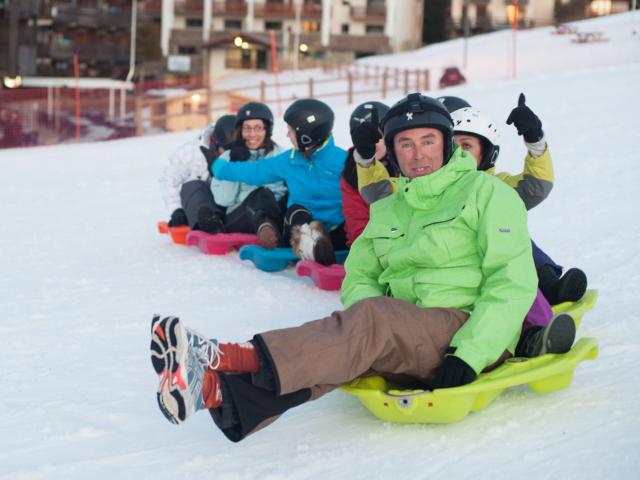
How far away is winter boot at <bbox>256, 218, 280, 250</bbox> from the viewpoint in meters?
6.68

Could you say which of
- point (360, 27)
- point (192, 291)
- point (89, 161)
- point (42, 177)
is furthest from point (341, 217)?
point (360, 27)

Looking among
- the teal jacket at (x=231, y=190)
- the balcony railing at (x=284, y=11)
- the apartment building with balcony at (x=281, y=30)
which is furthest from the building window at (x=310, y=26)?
the teal jacket at (x=231, y=190)

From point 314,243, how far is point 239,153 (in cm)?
131

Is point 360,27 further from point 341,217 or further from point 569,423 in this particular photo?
point 569,423

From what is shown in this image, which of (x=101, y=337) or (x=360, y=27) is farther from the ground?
(x=360, y=27)

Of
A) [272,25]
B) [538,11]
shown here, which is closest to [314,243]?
[272,25]

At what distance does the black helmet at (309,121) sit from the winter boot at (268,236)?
769mm

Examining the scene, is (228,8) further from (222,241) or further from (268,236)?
(268,236)

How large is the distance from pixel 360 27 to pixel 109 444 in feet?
141

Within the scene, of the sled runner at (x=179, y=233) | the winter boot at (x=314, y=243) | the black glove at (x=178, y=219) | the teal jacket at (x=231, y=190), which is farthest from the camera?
the black glove at (x=178, y=219)

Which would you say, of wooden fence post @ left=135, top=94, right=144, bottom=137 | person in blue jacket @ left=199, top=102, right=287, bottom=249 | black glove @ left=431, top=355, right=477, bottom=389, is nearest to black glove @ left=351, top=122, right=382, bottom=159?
black glove @ left=431, top=355, right=477, bottom=389

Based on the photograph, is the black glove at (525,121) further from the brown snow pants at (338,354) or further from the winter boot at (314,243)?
the winter boot at (314,243)

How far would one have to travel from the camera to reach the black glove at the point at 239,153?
7.02 m

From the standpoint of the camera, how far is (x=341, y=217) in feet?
20.8
